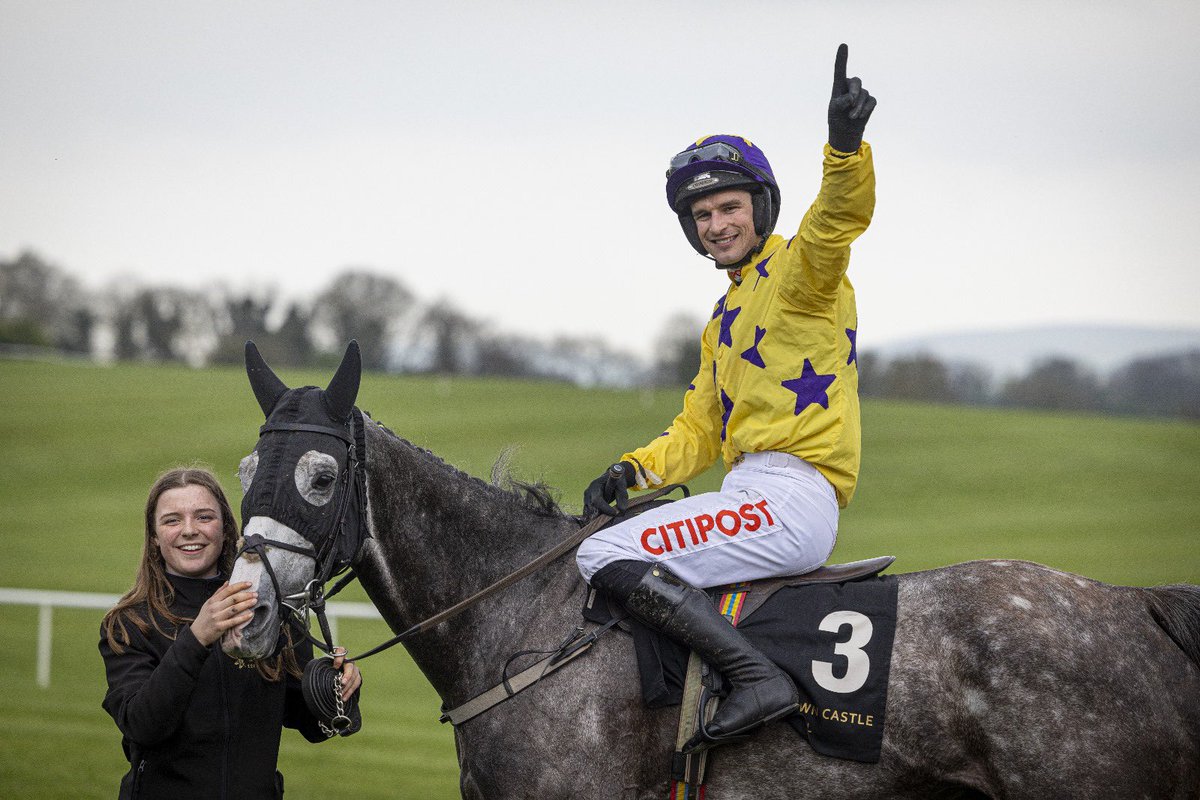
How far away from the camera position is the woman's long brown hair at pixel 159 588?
330cm

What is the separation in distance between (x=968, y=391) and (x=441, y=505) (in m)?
45.5

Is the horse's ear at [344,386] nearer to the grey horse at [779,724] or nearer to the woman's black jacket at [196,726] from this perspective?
the grey horse at [779,724]

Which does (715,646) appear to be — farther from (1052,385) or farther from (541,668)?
(1052,385)

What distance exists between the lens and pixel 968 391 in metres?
46.3

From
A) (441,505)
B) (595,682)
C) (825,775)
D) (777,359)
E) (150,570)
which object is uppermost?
(777,359)

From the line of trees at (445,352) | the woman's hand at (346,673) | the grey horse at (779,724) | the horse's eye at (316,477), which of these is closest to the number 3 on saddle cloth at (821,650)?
the grey horse at (779,724)

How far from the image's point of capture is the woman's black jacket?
3.21m

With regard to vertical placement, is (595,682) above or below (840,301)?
below

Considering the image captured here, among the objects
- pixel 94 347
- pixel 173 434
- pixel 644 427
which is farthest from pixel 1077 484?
pixel 94 347

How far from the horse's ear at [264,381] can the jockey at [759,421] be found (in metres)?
0.98

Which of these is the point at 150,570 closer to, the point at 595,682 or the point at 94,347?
the point at 595,682

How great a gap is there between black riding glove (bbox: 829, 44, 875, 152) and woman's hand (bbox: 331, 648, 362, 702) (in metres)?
2.04

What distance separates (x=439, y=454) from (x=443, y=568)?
20721 millimetres

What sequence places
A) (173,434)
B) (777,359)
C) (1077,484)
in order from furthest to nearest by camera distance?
(173,434), (1077,484), (777,359)
